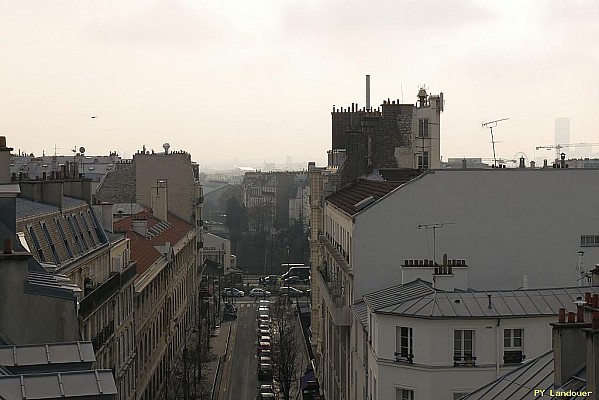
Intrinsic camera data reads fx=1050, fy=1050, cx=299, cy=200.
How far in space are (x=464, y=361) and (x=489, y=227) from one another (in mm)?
9526

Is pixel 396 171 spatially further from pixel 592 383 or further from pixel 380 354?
pixel 592 383

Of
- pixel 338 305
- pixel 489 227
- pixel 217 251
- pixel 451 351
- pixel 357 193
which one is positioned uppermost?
pixel 357 193

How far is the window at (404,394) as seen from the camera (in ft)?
106

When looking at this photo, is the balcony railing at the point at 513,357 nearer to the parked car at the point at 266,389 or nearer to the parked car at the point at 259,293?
the parked car at the point at 266,389

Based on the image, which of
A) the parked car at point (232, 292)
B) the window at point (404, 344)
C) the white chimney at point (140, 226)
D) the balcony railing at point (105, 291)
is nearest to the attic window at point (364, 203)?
the window at point (404, 344)

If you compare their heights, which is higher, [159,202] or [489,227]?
[489,227]

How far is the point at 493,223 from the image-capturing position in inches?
1572

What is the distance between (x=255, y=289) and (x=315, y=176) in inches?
2411

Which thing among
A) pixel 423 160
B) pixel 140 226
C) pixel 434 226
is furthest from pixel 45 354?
pixel 140 226

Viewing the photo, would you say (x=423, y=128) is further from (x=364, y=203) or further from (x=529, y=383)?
(x=529, y=383)

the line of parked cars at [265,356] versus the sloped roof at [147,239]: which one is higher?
the sloped roof at [147,239]

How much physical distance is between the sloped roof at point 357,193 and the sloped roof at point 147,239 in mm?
11734

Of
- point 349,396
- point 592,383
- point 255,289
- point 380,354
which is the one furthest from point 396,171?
point 255,289

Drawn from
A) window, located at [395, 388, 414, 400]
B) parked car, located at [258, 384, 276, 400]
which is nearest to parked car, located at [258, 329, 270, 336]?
parked car, located at [258, 384, 276, 400]
